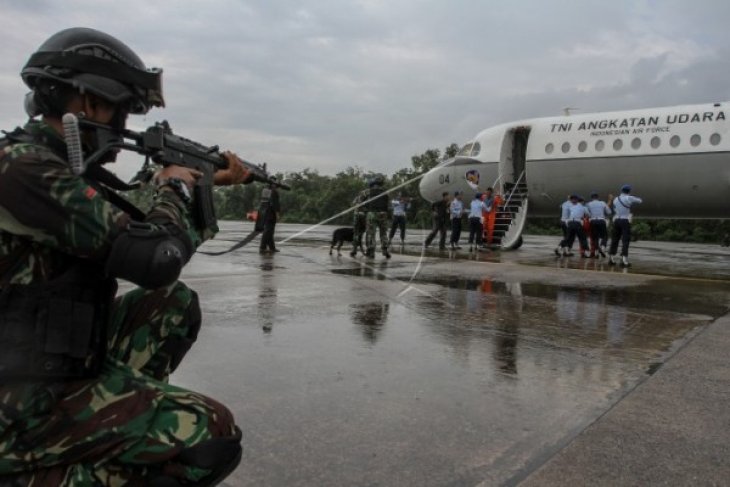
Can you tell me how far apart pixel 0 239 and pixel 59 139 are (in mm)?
368

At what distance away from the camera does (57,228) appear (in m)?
1.70

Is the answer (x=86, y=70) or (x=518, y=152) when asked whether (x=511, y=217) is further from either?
(x=86, y=70)

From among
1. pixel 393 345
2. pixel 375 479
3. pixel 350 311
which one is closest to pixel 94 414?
pixel 375 479

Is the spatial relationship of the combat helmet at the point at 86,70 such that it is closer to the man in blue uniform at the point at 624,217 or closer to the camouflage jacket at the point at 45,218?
the camouflage jacket at the point at 45,218

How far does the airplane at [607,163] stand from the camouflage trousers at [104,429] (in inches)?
599

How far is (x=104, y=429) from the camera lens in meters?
1.76

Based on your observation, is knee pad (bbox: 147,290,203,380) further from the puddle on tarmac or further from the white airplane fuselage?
the white airplane fuselage

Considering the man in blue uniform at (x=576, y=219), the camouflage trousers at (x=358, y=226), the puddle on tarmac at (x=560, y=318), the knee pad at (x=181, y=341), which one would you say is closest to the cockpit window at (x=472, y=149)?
the man in blue uniform at (x=576, y=219)

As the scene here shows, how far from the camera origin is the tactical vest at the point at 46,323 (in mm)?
1689

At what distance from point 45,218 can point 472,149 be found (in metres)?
17.8

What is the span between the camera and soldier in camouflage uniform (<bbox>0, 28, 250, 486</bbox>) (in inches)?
66.9

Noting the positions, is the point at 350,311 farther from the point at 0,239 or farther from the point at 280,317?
the point at 0,239

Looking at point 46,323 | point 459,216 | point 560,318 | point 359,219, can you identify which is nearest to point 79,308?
point 46,323

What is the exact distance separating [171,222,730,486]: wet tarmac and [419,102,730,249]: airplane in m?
6.12
